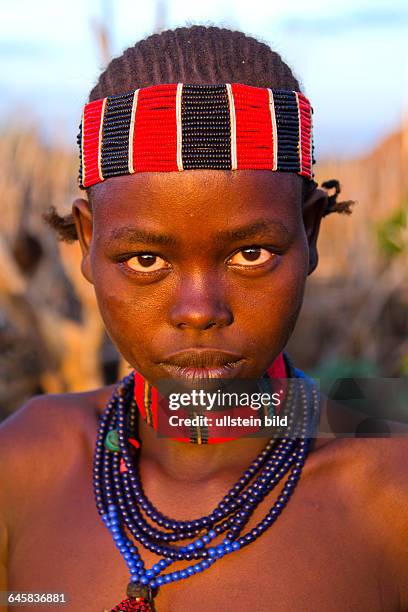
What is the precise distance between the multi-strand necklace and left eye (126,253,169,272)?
58 centimetres

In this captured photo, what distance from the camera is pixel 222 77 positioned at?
1.67 metres

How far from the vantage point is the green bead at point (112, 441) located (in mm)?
2062

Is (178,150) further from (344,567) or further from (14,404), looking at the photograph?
(14,404)

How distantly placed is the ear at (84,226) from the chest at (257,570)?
65 cm

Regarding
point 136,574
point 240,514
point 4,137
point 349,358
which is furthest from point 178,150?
point 4,137

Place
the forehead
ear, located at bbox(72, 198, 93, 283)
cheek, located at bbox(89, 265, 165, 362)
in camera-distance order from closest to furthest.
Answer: the forehead < cheek, located at bbox(89, 265, 165, 362) < ear, located at bbox(72, 198, 93, 283)

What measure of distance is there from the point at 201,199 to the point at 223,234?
8 centimetres

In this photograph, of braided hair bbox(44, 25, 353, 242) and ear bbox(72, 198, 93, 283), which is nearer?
braided hair bbox(44, 25, 353, 242)

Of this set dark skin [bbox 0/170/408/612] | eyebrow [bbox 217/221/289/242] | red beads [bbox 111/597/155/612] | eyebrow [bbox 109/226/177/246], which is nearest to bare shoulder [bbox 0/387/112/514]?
dark skin [bbox 0/170/408/612]

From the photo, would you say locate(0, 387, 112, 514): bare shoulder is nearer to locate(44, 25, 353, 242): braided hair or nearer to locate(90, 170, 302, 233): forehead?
locate(90, 170, 302, 233): forehead

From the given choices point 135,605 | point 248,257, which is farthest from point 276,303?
point 135,605

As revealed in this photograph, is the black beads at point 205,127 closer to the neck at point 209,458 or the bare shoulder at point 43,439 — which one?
the neck at point 209,458

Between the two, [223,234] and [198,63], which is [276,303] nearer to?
[223,234]

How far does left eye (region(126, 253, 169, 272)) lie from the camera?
5.38 ft
